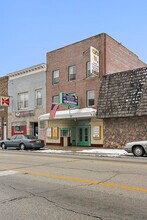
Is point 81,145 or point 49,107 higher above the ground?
point 49,107

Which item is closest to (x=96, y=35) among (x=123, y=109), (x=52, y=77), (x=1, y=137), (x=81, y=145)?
(x=52, y=77)

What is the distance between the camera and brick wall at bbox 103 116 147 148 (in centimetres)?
2114

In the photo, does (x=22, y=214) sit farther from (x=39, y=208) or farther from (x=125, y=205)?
(x=125, y=205)

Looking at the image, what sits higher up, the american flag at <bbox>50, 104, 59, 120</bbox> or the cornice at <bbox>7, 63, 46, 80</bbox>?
the cornice at <bbox>7, 63, 46, 80</bbox>

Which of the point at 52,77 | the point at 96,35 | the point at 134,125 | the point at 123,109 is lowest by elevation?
the point at 134,125

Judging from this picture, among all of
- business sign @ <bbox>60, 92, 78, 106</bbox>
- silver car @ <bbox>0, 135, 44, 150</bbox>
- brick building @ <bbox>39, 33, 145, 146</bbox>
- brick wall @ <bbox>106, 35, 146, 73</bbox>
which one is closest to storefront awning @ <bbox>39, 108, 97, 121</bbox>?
brick building @ <bbox>39, 33, 145, 146</bbox>

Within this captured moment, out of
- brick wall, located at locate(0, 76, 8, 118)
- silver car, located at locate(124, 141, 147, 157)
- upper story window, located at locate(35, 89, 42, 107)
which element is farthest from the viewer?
brick wall, located at locate(0, 76, 8, 118)

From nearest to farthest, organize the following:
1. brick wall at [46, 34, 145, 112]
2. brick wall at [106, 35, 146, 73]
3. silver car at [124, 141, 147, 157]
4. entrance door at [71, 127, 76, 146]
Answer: silver car at [124, 141, 147, 157], brick wall at [46, 34, 145, 112], brick wall at [106, 35, 146, 73], entrance door at [71, 127, 76, 146]

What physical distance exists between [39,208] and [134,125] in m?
17.4

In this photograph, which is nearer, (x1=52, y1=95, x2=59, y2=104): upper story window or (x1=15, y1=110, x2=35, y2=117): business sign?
(x1=52, y1=95, x2=59, y2=104): upper story window

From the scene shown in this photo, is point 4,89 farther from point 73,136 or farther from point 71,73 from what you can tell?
point 73,136

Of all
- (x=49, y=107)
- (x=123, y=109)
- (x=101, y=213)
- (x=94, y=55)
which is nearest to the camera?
(x=101, y=213)

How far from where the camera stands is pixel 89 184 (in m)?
7.16

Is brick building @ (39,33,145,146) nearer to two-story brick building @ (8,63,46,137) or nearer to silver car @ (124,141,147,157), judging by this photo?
two-story brick building @ (8,63,46,137)
